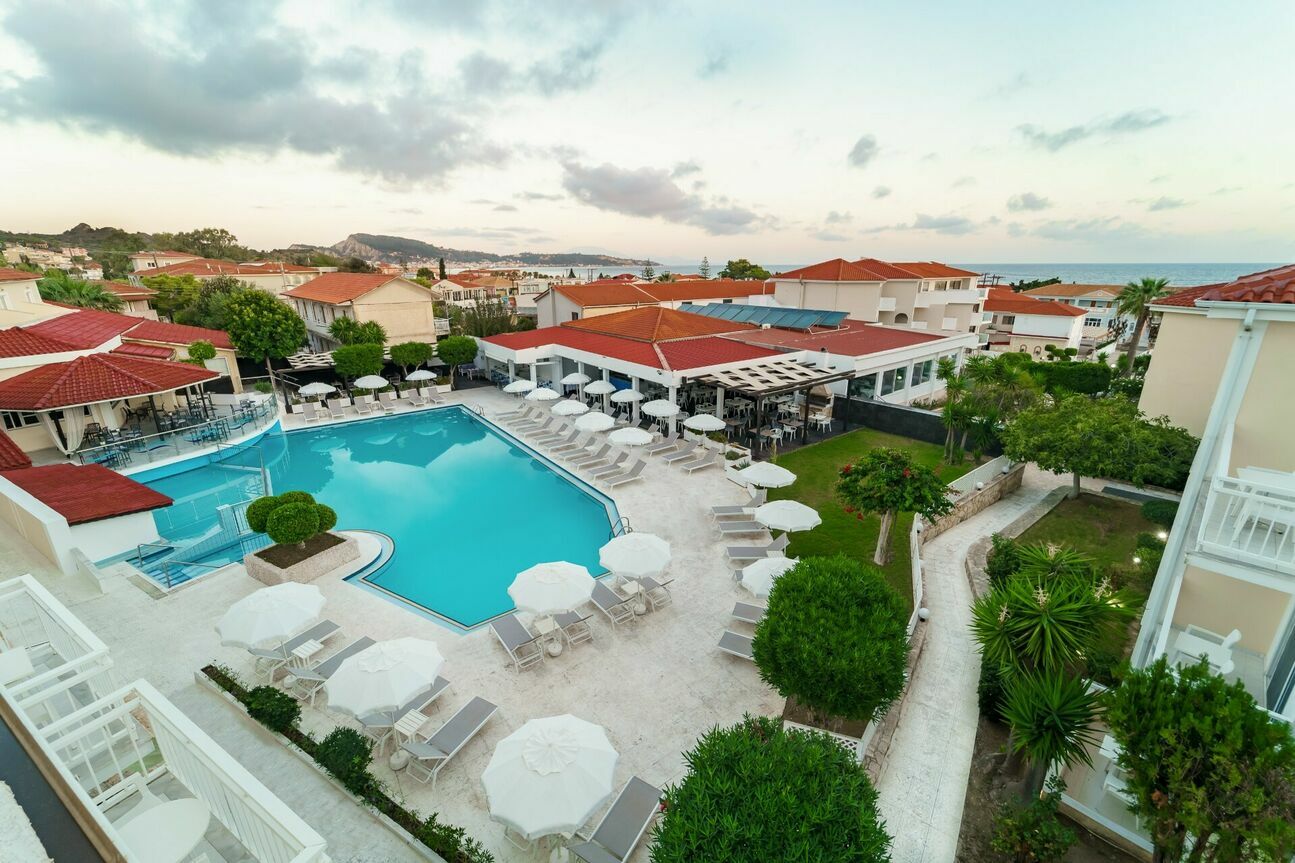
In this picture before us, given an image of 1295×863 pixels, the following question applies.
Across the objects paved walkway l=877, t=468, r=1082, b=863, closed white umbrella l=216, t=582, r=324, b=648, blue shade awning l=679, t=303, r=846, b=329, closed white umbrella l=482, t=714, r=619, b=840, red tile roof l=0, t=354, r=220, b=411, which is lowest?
paved walkway l=877, t=468, r=1082, b=863

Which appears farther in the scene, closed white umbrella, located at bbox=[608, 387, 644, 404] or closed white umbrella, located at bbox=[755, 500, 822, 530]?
closed white umbrella, located at bbox=[608, 387, 644, 404]

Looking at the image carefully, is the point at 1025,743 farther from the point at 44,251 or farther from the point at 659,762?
the point at 44,251

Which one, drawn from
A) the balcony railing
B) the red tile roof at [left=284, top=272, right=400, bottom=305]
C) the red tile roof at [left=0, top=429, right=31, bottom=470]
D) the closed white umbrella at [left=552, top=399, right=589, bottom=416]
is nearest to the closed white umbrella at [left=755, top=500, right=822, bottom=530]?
the balcony railing

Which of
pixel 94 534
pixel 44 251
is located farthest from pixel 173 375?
pixel 44 251

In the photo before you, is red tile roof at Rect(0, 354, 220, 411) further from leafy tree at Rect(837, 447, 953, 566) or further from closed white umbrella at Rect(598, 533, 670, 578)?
leafy tree at Rect(837, 447, 953, 566)

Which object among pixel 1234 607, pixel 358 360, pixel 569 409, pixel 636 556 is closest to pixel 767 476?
pixel 636 556

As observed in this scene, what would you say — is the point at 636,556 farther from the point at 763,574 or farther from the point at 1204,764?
the point at 1204,764

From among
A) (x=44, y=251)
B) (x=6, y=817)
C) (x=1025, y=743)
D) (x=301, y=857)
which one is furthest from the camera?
(x=44, y=251)
